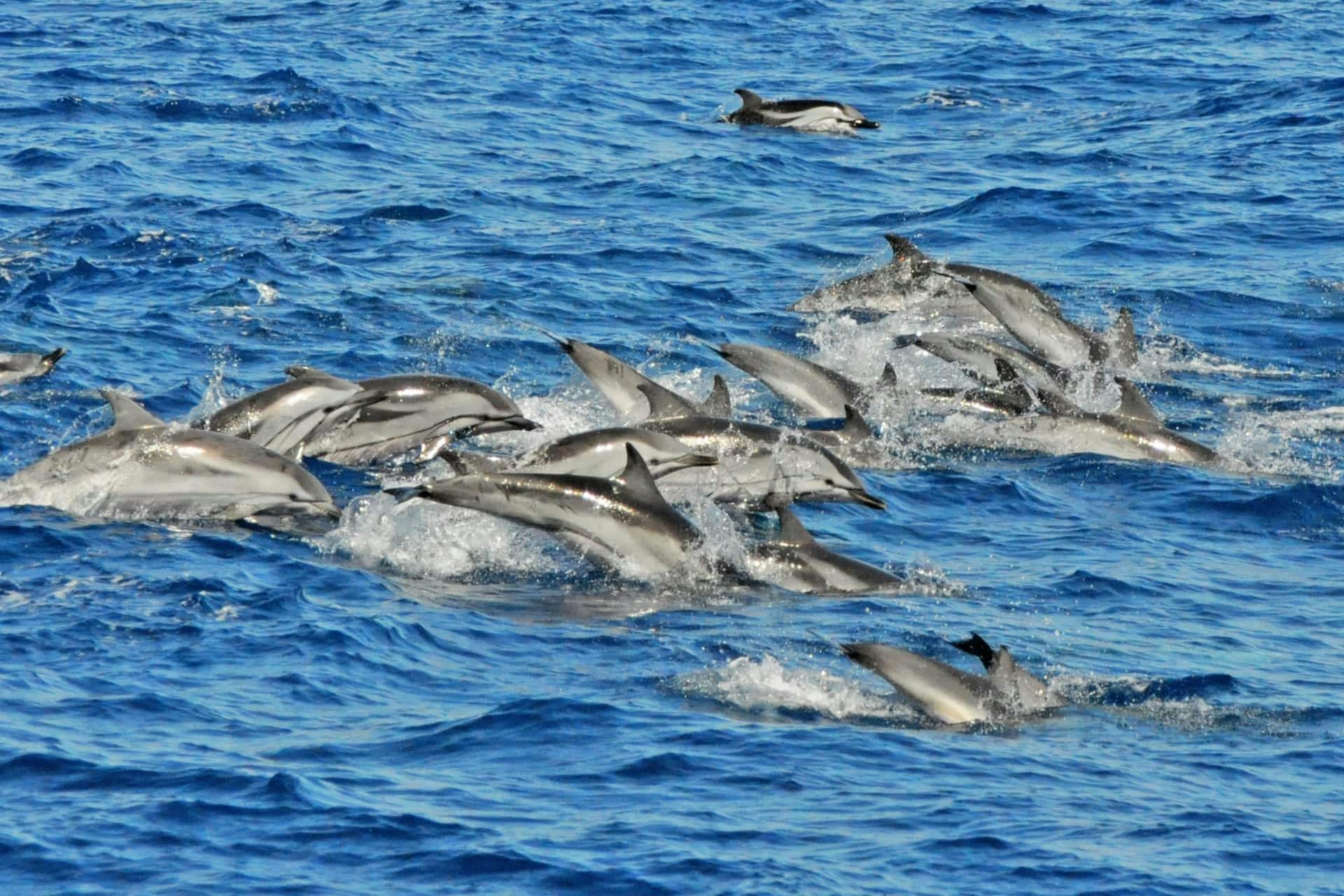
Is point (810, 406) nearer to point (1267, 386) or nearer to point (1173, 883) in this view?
point (1267, 386)

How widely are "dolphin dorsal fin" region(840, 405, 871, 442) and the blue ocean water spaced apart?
414mm

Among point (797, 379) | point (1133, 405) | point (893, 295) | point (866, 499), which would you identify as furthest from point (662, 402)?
point (893, 295)

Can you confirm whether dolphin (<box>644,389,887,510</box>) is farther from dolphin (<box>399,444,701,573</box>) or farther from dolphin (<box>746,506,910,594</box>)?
dolphin (<box>399,444,701,573</box>)

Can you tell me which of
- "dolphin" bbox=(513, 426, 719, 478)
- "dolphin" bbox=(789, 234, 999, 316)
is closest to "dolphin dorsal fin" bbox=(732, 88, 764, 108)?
"dolphin" bbox=(789, 234, 999, 316)

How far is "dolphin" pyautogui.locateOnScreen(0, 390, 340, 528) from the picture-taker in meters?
13.9

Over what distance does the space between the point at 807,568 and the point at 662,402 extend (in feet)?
9.54

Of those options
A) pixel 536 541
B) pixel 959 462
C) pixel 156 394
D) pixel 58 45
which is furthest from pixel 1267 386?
pixel 58 45

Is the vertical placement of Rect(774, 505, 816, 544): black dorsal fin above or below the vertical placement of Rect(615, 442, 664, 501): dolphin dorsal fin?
below

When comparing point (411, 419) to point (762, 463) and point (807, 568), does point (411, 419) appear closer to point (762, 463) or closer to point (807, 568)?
point (762, 463)

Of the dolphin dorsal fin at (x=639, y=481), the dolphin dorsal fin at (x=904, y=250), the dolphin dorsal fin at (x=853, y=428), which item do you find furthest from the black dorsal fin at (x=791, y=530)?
the dolphin dorsal fin at (x=904, y=250)

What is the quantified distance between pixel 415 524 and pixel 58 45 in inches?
935

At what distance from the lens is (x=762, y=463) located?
607 inches

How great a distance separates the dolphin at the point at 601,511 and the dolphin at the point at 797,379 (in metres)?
4.81

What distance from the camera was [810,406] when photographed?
18.2 meters
